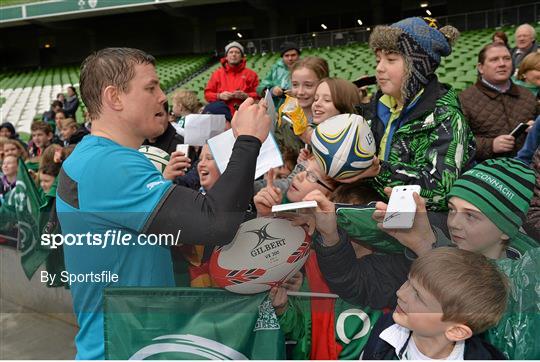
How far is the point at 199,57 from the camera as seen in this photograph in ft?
77.4

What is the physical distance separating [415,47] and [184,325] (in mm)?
1380

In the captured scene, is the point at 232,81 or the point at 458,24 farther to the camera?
the point at 458,24

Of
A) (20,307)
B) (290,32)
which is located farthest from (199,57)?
(20,307)

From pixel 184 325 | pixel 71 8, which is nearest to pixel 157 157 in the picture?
pixel 184 325

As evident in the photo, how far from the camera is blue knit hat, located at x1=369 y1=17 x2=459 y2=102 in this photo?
2.16 m

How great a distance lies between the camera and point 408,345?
1518 mm

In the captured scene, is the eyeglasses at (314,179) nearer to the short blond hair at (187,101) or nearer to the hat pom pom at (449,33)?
the hat pom pom at (449,33)

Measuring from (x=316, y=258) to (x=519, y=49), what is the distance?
16.9 ft

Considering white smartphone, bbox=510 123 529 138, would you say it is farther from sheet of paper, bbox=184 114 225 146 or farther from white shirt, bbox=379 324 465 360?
white shirt, bbox=379 324 465 360

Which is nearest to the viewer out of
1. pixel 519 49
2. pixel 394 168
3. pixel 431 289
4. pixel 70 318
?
pixel 431 289

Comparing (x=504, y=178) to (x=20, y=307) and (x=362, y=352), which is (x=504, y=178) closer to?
(x=362, y=352)

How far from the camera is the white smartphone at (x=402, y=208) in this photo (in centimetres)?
150

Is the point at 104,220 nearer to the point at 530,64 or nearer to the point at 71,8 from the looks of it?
the point at 530,64

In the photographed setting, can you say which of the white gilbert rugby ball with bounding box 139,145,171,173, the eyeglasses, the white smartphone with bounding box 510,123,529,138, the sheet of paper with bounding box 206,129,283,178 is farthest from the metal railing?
the sheet of paper with bounding box 206,129,283,178
